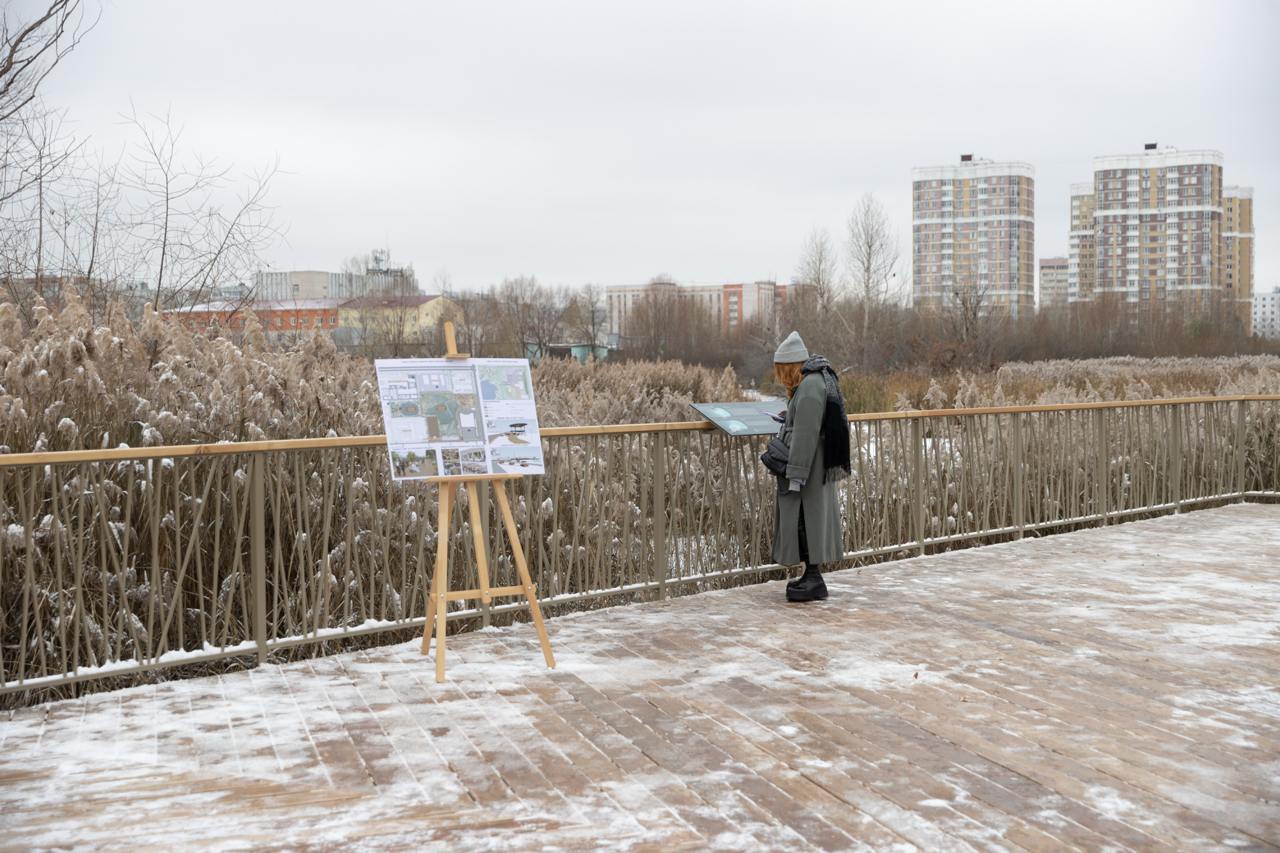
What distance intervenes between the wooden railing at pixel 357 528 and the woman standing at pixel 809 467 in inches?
21.2

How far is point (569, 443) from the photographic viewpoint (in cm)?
693

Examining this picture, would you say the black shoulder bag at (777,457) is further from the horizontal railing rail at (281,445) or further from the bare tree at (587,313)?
the bare tree at (587,313)

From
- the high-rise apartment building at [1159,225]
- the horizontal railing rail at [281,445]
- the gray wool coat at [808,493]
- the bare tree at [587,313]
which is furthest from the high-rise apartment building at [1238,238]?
the gray wool coat at [808,493]

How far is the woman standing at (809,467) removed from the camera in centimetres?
700

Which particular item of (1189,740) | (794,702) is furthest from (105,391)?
(1189,740)

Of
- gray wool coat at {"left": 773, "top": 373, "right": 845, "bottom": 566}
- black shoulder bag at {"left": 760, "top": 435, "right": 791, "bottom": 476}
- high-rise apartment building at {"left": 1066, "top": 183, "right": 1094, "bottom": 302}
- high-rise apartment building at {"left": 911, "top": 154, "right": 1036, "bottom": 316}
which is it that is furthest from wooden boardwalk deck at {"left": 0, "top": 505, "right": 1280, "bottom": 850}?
high-rise apartment building at {"left": 1066, "top": 183, "right": 1094, "bottom": 302}

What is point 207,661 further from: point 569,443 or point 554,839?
point 554,839

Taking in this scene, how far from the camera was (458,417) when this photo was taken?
18.1 feet

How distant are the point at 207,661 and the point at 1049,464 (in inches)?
276

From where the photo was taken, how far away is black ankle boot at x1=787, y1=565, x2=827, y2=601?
7211 millimetres

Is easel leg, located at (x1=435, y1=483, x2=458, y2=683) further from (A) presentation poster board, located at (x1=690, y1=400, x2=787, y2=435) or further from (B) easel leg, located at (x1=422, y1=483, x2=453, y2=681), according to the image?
(A) presentation poster board, located at (x1=690, y1=400, x2=787, y2=435)

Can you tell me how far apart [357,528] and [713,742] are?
8.64 feet

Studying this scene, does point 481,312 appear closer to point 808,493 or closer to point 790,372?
point 790,372

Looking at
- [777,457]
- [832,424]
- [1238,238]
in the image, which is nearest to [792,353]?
[832,424]
